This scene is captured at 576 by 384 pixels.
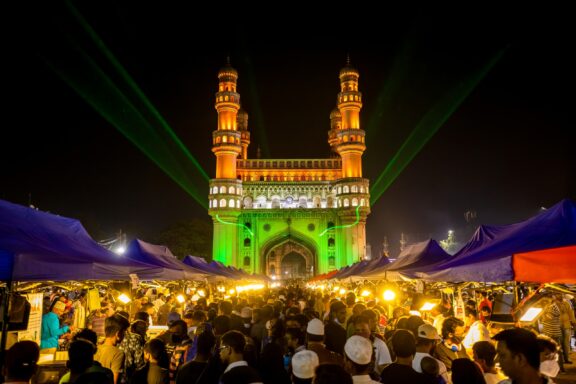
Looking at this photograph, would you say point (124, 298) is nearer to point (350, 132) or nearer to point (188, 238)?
point (350, 132)

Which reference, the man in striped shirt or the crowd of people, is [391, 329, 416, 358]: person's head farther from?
the man in striped shirt

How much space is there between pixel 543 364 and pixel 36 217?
695 cm

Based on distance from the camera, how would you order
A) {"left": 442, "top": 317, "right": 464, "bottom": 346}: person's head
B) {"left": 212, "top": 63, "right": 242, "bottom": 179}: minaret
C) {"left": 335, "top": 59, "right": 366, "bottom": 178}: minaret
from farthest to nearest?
{"left": 335, "top": 59, "right": 366, "bottom": 178}: minaret < {"left": 212, "top": 63, "right": 242, "bottom": 179}: minaret < {"left": 442, "top": 317, "right": 464, "bottom": 346}: person's head

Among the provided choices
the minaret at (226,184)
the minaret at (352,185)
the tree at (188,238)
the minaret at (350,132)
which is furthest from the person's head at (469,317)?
the tree at (188,238)

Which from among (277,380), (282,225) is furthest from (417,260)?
(282,225)

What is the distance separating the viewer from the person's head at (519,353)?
304 centimetres

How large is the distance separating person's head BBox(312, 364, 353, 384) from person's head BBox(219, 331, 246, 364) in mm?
1670

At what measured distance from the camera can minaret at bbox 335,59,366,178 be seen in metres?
58.3

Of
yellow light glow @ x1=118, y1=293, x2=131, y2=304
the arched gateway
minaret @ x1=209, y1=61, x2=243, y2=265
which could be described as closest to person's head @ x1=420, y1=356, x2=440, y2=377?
yellow light glow @ x1=118, y1=293, x2=131, y2=304

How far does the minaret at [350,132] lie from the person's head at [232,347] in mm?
54017

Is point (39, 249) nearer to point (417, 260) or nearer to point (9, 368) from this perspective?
point (9, 368)

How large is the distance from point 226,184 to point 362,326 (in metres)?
51.0

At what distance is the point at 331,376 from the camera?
130 inches

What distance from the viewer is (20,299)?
6184 millimetres
